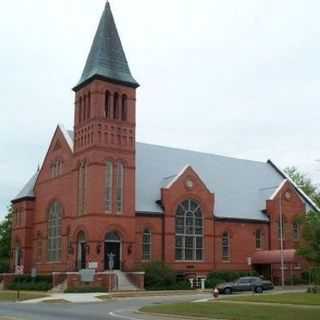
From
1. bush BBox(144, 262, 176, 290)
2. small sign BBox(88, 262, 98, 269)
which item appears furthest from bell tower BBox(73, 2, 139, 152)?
bush BBox(144, 262, 176, 290)

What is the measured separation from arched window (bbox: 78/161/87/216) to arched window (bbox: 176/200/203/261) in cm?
977

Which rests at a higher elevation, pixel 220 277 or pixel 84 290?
pixel 220 277

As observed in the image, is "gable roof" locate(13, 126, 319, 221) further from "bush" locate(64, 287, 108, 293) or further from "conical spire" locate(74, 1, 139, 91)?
"bush" locate(64, 287, 108, 293)

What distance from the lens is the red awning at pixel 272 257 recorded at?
66.0 meters

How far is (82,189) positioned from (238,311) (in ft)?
107

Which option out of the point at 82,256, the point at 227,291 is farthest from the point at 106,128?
the point at 227,291

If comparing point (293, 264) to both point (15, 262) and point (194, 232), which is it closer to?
point (194, 232)

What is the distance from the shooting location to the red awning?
66.0 metres

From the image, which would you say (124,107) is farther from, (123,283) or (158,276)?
(123,283)

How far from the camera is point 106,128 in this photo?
198ft

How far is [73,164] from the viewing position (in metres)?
63.1

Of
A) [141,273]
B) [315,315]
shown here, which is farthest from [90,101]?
[315,315]

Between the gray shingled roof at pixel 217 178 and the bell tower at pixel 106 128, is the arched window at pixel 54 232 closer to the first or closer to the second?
the bell tower at pixel 106 128

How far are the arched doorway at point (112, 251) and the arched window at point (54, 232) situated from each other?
Answer: 7.43m
